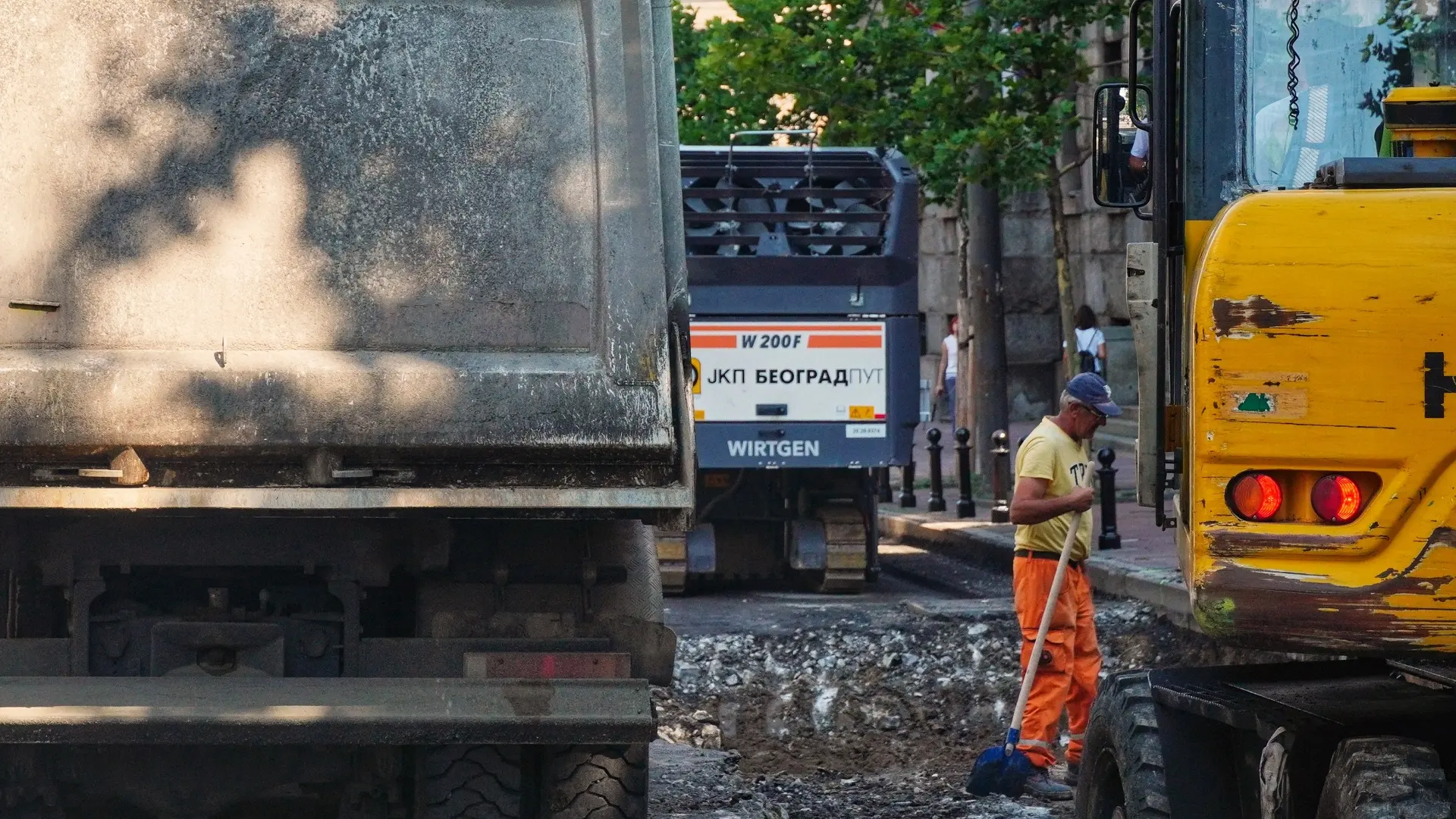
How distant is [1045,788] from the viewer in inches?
316

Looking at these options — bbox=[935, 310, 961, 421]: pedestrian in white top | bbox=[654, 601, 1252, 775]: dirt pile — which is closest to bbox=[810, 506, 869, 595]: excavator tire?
bbox=[654, 601, 1252, 775]: dirt pile

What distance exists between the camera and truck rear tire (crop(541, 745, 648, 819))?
5.36 metres

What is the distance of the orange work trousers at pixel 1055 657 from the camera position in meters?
8.26

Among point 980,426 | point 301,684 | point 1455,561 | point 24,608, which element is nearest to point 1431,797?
point 1455,561

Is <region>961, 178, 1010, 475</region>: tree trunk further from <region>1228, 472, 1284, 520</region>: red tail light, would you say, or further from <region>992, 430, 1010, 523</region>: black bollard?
<region>1228, 472, 1284, 520</region>: red tail light

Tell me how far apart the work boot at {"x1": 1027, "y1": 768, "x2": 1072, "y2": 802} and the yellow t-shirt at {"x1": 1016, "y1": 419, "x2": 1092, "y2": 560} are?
0.93m

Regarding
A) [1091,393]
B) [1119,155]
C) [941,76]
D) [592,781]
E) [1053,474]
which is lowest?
[592,781]

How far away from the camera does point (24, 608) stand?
5395mm

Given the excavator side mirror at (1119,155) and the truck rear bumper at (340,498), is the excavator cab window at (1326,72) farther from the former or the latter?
the truck rear bumper at (340,498)

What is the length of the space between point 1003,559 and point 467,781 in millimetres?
11064

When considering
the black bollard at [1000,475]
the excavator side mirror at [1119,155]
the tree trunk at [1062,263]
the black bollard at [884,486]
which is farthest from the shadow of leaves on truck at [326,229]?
the tree trunk at [1062,263]

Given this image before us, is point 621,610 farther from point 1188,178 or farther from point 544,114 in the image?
point 1188,178

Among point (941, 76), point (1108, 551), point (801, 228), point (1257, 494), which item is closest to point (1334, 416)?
point (1257, 494)

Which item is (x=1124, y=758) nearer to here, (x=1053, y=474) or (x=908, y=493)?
(x=1053, y=474)
